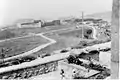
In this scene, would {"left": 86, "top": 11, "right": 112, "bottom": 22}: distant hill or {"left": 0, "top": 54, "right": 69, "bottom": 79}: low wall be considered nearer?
{"left": 0, "top": 54, "right": 69, "bottom": 79}: low wall

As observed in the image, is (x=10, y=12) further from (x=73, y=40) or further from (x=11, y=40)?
(x=73, y=40)

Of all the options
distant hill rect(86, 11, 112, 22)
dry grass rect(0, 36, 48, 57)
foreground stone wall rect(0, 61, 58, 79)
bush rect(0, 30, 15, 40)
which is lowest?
foreground stone wall rect(0, 61, 58, 79)

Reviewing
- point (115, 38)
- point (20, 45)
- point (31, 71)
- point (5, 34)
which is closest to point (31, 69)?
Answer: point (31, 71)

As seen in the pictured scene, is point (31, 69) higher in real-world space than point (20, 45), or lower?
lower

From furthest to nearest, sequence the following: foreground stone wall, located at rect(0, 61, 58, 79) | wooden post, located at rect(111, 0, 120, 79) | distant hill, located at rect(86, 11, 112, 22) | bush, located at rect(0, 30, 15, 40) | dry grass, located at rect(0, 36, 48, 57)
→ 1. distant hill, located at rect(86, 11, 112, 22)
2. bush, located at rect(0, 30, 15, 40)
3. dry grass, located at rect(0, 36, 48, 57)
4. foreground stone wall, located at rect(0, 61, 58, 79)
5. wooden post, located at rect(111, 0, 120, 79)

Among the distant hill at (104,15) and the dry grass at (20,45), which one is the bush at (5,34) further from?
the distant hill at (104,15)

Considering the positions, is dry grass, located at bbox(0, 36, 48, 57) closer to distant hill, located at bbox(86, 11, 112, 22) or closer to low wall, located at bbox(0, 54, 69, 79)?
low wall, located at bbox(0, 54, 69, 79)

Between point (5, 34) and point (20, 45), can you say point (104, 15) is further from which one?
point (5, 34)

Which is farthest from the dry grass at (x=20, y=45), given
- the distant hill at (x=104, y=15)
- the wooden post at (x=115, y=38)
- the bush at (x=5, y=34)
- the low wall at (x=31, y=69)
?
the wooden post at (x=115, y=38)

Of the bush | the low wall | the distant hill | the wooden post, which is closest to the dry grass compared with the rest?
the bush

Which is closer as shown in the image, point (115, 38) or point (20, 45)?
point (115, 38)

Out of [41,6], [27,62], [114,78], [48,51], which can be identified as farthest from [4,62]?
[114,78]
